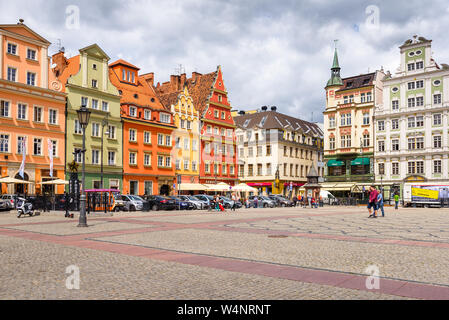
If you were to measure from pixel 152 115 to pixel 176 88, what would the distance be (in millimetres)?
11422

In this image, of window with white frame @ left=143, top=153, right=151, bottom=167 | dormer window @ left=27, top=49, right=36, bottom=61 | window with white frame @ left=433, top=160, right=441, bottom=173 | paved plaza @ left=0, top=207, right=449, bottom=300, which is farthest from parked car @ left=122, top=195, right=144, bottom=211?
window with white frame @ left=433, top=160, right=441, bottom=173

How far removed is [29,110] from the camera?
4306 centimetres

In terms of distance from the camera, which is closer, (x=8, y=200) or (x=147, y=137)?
(x=8, y=200)

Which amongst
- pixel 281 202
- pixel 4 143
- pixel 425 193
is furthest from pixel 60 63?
pixel 425 193

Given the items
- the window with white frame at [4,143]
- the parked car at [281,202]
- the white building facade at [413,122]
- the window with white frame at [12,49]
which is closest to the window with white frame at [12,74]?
the window with white frame at [12,49]

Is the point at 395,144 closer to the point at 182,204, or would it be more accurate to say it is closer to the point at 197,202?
the point at 197,202

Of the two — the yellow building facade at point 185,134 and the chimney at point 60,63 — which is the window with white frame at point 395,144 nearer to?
the yellow building facade at point 185,134

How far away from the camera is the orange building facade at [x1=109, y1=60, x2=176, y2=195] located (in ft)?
174

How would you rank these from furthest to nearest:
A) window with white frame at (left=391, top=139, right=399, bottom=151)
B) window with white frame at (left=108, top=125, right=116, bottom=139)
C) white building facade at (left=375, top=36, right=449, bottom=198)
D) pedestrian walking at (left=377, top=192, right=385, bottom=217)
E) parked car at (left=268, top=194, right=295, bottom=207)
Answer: window with white frame at (left=391, top=139, right=399, bottom=151) < white building facade at (left=375, top=36, right=449, bottom=198) < parked car at (left=268, top=194, right=295, bottom=207) < window with white frame at (left=108, top=125, right=116, bottom=139) < pedestrian walking at (left=377, top=192, right=385, bottom=217)

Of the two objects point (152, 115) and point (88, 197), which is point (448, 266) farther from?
point (152, 115)

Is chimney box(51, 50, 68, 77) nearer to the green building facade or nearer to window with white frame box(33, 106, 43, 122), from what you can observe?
the green building facade

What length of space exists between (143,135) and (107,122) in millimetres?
9979

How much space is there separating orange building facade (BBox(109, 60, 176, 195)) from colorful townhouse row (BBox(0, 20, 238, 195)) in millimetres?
130

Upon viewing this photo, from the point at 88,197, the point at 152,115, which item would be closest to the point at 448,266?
the point at 88,197
